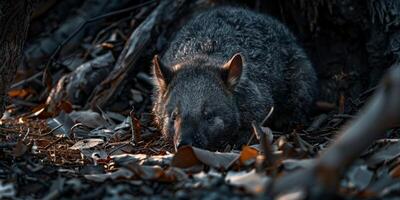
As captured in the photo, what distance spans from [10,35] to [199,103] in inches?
71.6

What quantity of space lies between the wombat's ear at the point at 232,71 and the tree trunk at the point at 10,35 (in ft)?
6.66

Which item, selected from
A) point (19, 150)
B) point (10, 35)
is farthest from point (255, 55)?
point (19, 150)

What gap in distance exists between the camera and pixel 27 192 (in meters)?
4.29

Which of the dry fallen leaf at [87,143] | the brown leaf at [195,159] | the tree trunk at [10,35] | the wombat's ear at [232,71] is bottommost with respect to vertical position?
the dry fallen leaf at [87,143]

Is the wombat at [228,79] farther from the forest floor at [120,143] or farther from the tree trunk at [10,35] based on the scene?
the tree trunk at [10,35]

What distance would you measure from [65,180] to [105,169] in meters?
0.70

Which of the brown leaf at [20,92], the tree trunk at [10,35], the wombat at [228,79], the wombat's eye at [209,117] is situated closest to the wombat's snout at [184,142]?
the wombat at [228,79]

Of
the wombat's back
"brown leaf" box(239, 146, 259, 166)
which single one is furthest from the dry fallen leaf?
"brown leaf" box(239, 146, 259, 166)

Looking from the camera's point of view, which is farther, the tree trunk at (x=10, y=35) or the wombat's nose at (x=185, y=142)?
the wombat's nose at (x=185, y=142)

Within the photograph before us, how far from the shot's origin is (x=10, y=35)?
562 centimetres

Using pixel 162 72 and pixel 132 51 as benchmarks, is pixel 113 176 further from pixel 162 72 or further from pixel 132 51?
pixel 132 51

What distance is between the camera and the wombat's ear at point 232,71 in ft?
21.5

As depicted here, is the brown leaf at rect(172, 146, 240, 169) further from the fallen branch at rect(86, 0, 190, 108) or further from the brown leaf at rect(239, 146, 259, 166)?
the fallen branch at rect(86, 0, 190, 108)

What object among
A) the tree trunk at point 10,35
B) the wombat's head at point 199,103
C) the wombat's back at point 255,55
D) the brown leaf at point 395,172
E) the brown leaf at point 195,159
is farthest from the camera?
the wombat's back at point 255,55
